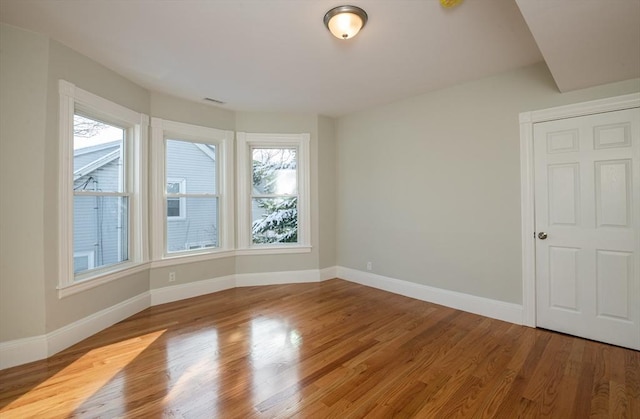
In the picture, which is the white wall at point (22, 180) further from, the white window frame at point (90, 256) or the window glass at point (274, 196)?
the window glass at point (274, 196)

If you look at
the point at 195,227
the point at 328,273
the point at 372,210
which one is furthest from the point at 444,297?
the point at 195,227

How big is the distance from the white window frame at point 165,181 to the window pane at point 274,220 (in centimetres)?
38

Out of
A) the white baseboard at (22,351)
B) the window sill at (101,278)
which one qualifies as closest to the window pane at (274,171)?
the window sill at (101,278)

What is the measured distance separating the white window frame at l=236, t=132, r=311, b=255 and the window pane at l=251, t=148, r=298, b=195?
0.08m

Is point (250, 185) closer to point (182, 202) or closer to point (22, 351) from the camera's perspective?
point (182, 202)

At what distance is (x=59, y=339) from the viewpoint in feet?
8.06

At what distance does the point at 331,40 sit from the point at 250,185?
8.14ft

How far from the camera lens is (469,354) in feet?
7.82

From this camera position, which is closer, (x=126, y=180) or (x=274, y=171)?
(x=126, y=180)

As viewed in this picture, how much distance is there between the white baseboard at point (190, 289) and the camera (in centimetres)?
362

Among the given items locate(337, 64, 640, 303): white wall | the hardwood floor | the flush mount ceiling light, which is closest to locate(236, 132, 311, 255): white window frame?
locate(337, 64, 640, 303): white wall

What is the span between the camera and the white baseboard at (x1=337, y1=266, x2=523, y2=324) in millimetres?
3014

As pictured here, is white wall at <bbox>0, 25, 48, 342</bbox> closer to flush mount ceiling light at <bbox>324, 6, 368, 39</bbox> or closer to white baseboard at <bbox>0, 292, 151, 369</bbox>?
white baseboard at <bbox>0, 292, 151, 369</bbox>

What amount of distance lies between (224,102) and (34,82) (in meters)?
1.89
